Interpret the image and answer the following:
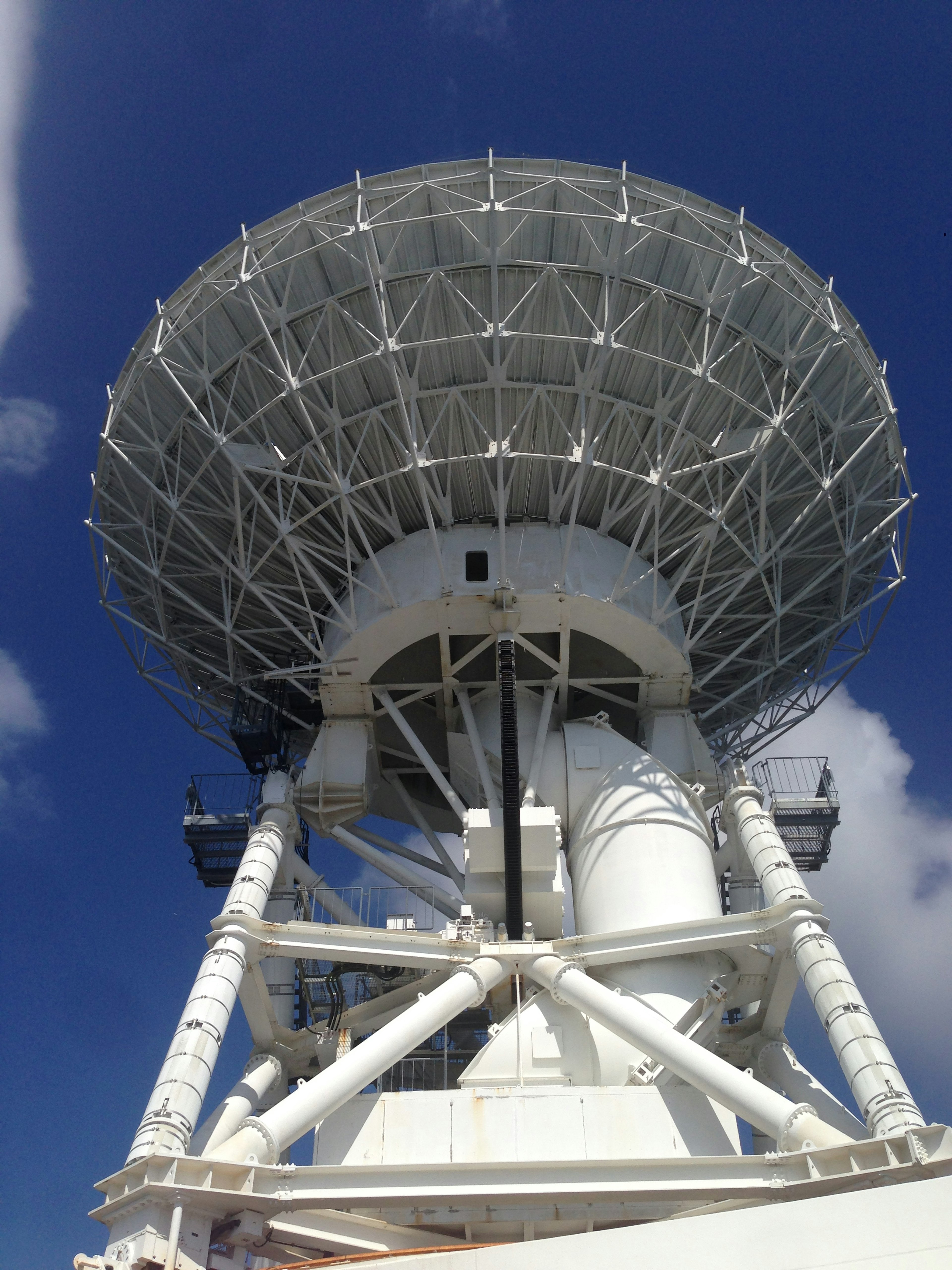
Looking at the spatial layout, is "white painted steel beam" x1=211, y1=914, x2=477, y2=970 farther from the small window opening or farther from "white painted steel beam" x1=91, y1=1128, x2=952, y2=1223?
the small window opening

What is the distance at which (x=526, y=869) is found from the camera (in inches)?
902

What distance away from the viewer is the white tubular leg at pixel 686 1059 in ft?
53.9

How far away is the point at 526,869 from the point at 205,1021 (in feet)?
24.2

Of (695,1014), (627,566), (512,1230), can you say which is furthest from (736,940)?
(627,566)

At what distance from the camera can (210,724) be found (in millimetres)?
31500

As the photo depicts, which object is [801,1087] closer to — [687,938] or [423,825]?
[687,938]

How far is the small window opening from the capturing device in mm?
25422

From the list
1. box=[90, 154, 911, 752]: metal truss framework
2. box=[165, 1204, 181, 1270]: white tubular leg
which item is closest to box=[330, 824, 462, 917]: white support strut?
box=[90, 154, 911, 752]: metal truss framework

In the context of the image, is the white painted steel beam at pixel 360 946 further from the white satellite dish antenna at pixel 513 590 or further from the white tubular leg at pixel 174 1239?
the white tubular leg at pixel 174 1239

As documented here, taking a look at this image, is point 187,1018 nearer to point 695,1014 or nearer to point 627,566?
point 695,1014

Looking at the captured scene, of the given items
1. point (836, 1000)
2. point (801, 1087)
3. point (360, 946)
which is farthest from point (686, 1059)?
point (360, 946)

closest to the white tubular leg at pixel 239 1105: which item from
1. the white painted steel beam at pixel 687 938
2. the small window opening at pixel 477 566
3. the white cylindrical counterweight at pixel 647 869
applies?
the white painted steel beam at pixel 687 938

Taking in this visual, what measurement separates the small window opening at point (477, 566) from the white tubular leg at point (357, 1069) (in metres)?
8.55

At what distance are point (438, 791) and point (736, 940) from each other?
40.5 feet
